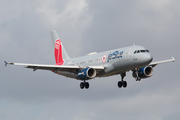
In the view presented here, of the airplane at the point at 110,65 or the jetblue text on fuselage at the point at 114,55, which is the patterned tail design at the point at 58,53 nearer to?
the airplane at the point at 110,65

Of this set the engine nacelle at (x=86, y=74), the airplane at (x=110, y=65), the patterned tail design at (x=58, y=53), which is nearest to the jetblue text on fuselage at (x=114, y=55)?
the airplane at (x=110, y=65)

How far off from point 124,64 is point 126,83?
9253 mm

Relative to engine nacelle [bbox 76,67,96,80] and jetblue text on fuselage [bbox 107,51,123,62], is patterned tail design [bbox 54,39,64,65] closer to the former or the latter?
engine nacelle [bbox 76,67,96,80]

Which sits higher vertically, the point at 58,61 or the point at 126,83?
the point at 58,61

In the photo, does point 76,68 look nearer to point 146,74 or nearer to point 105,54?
point 105,54

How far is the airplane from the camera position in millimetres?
62375

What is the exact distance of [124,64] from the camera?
63281 mm

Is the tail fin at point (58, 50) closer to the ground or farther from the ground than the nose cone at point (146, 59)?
farther from the ground

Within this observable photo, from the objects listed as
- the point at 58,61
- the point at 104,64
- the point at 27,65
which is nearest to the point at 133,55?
the point at 104,64

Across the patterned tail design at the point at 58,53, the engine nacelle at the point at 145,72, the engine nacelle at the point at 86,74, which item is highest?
the patterned tail design at the point at 58,53

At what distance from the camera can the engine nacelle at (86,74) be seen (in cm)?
6519

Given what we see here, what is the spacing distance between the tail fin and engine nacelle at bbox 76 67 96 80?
15285 millimetres

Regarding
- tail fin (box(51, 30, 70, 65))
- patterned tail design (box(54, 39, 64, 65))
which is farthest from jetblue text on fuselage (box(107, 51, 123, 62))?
patterned tail design (box(54, 39, 64, 65))

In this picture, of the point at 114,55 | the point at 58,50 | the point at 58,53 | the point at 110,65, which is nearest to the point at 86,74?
the point at 110,65
